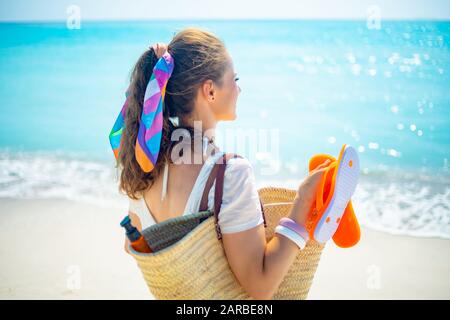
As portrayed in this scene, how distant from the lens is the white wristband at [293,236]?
2.01 metres

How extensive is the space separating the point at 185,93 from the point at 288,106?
925 cm

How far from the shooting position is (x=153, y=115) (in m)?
2.13

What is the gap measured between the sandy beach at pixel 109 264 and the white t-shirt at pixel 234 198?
2073 millimetres

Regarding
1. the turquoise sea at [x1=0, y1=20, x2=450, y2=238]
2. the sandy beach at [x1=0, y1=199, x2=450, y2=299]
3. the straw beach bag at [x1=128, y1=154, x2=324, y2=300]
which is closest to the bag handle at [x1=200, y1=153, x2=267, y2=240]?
the straw beach bag at [x1=128, y1=154, x2=324, y2=300]

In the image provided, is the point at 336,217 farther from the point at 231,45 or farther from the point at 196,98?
the point at 231,45

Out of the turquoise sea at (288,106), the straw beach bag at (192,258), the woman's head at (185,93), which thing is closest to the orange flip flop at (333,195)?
the straw beach bag at (192,258)

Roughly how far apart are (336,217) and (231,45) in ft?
55.1

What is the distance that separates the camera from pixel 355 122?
9.83 m

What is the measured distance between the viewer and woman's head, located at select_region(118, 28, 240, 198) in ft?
7.18

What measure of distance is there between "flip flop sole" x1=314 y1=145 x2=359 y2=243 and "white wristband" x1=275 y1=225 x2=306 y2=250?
0.21 feet

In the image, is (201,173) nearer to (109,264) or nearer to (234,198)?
(234,198)

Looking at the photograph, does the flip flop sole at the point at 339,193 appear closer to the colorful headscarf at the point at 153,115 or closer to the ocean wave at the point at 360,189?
the colorful headscarf at the point at 153,115

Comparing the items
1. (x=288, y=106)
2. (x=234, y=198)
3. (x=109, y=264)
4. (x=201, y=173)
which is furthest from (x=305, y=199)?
(x=288, y=106)
